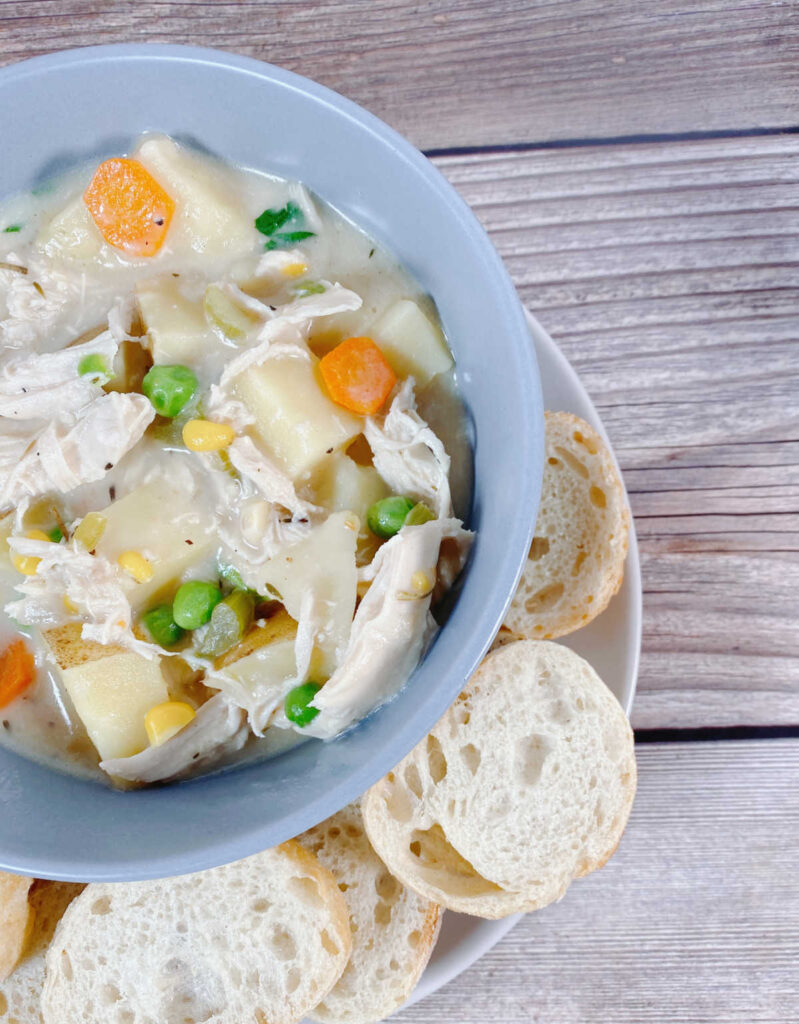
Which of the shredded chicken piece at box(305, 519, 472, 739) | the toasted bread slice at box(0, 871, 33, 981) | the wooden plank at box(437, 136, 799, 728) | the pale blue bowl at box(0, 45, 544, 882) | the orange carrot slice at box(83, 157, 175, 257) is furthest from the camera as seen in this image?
the wooden plank at box(437, 136, 799, 728)

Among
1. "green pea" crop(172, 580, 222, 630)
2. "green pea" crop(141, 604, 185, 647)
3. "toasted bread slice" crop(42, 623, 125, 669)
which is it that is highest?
"green pea" crop(172, 580, 222, 630)

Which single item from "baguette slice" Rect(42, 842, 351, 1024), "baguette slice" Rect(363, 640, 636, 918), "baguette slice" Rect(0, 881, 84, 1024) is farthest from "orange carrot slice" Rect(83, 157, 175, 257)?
"baguette slice" Rect(0, 881, 84, 1024)

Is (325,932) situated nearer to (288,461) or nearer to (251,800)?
(251,800)

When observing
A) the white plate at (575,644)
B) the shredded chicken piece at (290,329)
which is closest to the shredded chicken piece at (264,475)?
the shredded chicken piece at (290,329)

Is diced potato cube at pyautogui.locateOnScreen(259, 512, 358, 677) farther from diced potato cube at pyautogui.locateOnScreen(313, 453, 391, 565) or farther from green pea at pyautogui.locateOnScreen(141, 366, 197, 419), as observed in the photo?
green pea at pyautogui.locateOnScreen(141, 366, 197, 419)

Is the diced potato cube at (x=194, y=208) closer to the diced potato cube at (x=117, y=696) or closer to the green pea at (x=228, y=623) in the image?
the green pea at (x=228, y=623)

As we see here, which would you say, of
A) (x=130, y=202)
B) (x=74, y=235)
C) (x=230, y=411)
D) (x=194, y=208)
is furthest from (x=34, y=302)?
(x=230, y=411)

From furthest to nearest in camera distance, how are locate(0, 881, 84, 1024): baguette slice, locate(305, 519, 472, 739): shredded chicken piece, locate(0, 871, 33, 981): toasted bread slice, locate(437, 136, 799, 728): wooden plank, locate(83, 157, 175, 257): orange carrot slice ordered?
locate(437, 136, 799, 728): wooden plank → locate(0, 881, 84, 1024): baguette slice → locate(0, 871, 33, 981): toasted bread slice → locate(83, 157, 175, 257): orange carrot slice → locate(305, 519, 472, 739): shredded chicken piece
